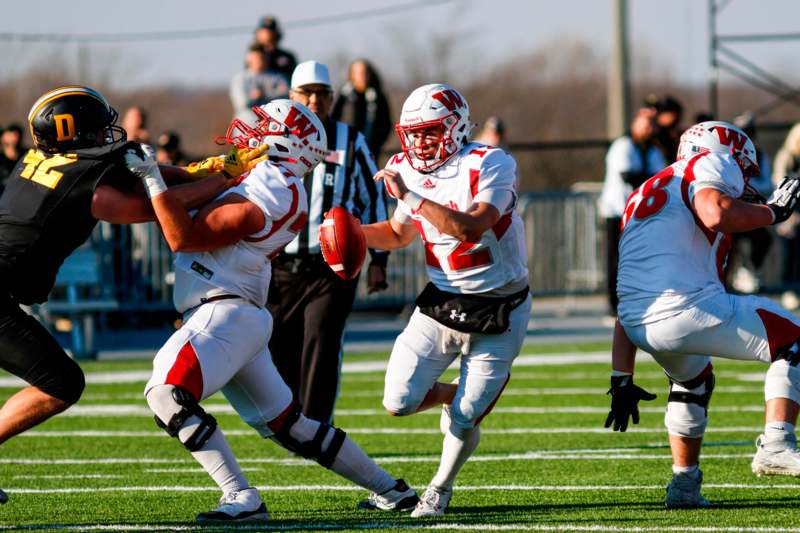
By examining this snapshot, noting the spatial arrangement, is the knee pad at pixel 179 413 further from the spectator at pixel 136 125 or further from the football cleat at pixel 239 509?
the spectator at pixel 136 125

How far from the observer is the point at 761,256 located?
1666 cm

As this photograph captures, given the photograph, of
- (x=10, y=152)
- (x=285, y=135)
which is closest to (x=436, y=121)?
(x=285, y=135)

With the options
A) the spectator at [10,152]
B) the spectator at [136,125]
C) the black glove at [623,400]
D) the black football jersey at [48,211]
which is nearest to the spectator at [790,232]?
the spectator at [136,125]

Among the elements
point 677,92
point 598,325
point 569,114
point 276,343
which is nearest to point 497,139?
point 598,325

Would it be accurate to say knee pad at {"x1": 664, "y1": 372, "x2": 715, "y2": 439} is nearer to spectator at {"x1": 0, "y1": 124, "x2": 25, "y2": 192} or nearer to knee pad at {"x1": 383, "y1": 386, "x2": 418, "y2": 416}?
knee pad at {"x1": 383, "y1": 386, "x2": 418, "y2": 416}

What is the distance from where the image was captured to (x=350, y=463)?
20.5 feet

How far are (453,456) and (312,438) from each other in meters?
0.60

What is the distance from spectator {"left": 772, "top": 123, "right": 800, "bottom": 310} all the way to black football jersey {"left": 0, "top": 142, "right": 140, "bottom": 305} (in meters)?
11.7

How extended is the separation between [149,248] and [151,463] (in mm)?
7227

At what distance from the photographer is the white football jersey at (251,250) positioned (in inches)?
237

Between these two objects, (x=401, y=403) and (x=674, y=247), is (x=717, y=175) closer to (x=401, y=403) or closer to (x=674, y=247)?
(x=674, y=247)

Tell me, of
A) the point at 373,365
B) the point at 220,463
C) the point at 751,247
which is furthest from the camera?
the point at 751,247

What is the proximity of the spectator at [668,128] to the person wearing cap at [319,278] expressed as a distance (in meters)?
6.11

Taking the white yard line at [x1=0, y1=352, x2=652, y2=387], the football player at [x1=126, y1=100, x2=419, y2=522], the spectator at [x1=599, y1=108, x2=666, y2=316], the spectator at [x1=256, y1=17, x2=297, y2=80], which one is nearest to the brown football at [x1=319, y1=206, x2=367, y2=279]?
the football player at [x1=126, y1=100, x2=419, y2=522]
